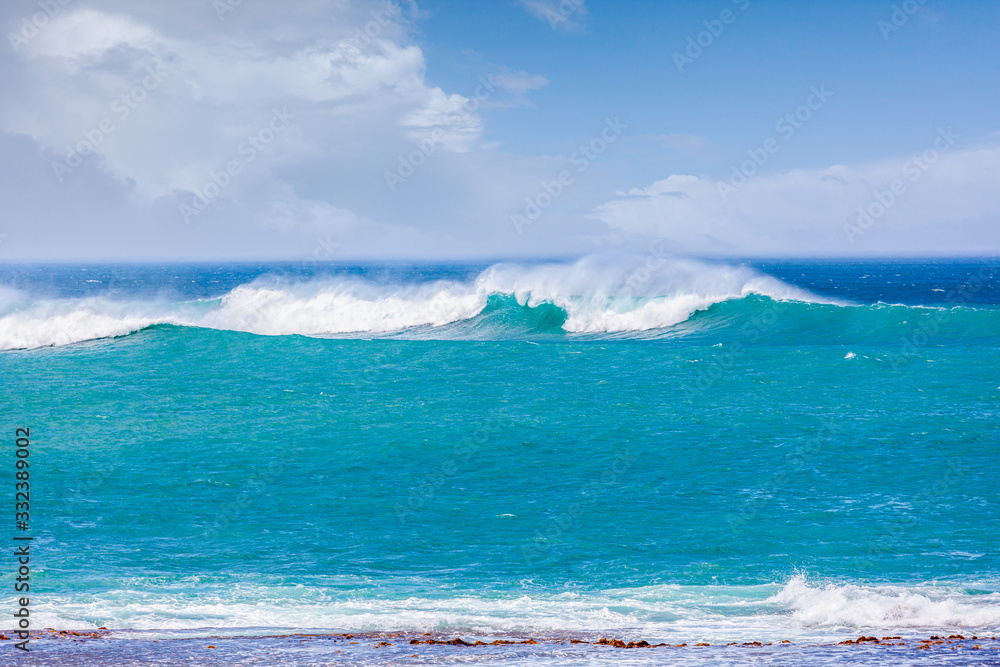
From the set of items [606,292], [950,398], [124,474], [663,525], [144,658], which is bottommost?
[144,658]

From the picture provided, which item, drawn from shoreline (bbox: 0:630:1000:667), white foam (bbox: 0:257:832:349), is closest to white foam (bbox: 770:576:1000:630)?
shoreline (bbox: 0:630:1000:667)

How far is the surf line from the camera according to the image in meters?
6.97

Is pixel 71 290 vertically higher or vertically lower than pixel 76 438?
higher

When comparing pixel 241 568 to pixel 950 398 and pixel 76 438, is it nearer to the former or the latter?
pixel 76 438

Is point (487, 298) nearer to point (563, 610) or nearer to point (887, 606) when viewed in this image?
point (563, 610)

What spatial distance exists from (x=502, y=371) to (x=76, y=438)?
366 inches

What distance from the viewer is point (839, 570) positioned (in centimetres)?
852

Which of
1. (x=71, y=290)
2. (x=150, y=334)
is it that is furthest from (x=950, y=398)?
(x=71, y=290)

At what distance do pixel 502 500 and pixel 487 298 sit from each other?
72.5 feet

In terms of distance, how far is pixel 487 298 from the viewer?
3272cm

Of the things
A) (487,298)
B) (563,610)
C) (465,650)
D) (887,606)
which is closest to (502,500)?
(563,610)

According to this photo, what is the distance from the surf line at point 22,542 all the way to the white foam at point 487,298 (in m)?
16.4

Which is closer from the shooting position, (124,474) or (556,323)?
(124,474)

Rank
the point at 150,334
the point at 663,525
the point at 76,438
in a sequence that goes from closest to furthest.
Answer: the point at 663,525
the point at 76,438
the point at 150,334
